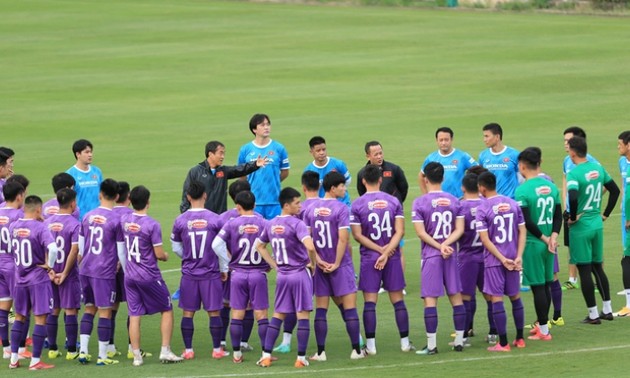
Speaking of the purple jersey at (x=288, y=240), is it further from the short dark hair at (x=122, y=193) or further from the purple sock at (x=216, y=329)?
the short dark hair at (x=122, y=193)

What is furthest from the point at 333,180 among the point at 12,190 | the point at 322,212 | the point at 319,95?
the point at 319,95

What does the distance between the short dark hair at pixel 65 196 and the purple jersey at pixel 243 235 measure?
1.84 m

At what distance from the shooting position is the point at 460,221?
1366 centimetres

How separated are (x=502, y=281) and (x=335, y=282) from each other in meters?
1.89

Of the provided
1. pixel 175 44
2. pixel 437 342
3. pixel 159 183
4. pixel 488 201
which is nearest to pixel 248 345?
pixel 437 342

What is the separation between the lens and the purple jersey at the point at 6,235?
46.2 ft

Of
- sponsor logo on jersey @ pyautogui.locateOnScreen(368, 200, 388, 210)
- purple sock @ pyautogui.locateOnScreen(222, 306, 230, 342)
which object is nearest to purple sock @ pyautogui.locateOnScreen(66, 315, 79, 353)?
purple sock @ pyautogui.locateOnScreen(222, 306, 230, 342)

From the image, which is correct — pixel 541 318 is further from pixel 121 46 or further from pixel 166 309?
pixel 121 46

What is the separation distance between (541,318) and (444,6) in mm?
39960

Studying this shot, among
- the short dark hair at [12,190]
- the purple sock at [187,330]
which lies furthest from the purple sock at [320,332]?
the short dark hair at [12,190]

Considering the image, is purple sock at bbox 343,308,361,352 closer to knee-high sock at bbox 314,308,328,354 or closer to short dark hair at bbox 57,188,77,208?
knee-high sock at bbox 314,308,328,354

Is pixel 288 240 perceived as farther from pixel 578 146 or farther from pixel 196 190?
pixel 578 146

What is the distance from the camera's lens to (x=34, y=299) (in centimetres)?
1374

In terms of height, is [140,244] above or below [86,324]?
above
